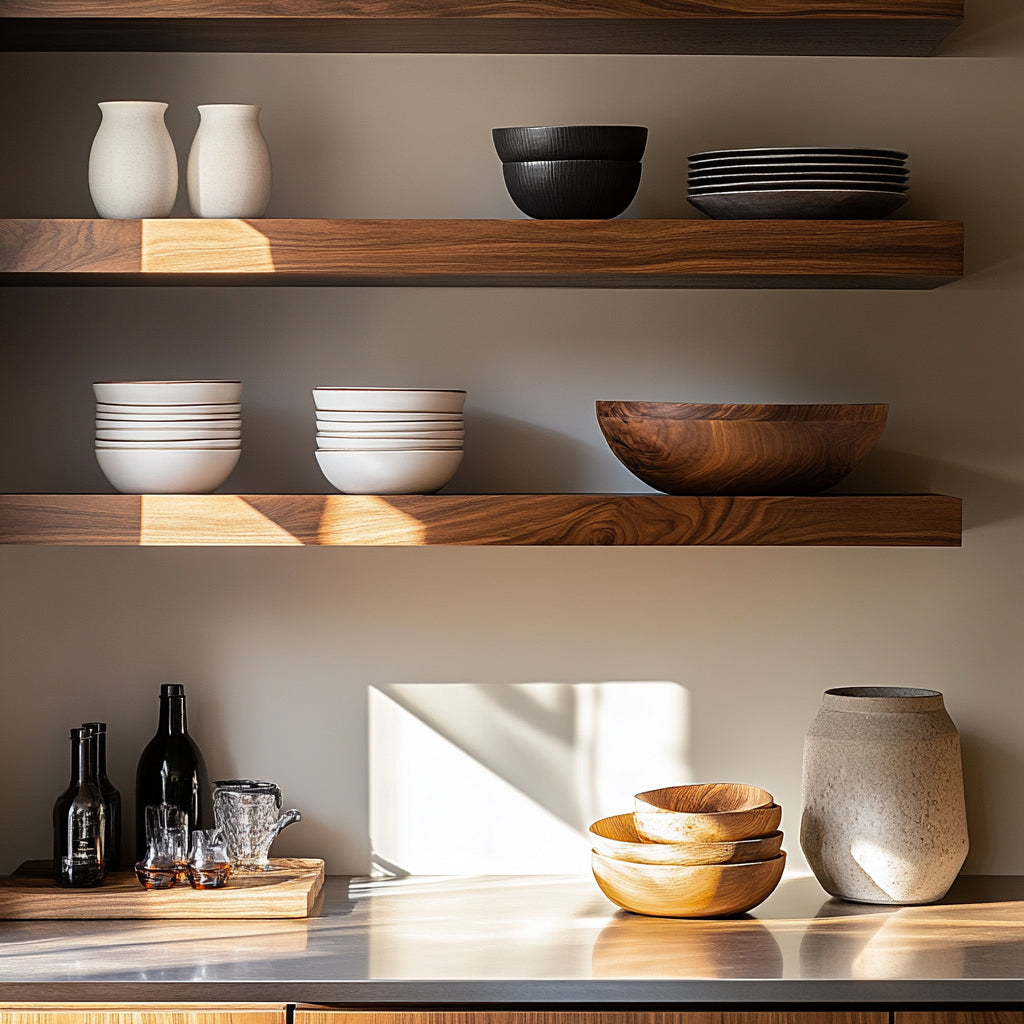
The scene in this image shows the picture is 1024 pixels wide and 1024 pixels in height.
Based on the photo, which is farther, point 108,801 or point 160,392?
point 108,801

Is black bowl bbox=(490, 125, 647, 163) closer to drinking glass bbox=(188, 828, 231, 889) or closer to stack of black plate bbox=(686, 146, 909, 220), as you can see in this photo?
stack of black plate bbox=(686, 146, 909, 220)

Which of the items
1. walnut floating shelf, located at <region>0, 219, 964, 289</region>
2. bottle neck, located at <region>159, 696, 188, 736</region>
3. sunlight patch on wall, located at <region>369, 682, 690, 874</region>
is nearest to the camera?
walnut floating shelf, located at <region>0, 219, 964, 289</region>

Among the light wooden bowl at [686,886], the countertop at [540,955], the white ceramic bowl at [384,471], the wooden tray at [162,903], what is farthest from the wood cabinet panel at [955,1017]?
the white ceramic bowl at [384,471]

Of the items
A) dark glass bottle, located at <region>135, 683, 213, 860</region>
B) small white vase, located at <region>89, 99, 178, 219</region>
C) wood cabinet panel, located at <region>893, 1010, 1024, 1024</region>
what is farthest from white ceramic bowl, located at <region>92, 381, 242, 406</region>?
wood cabinet panel, located at <region>893, 1010, 1024, 1024</region>

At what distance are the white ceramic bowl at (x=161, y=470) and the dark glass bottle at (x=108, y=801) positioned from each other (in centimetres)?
40

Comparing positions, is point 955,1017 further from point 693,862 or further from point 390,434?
point 390,434

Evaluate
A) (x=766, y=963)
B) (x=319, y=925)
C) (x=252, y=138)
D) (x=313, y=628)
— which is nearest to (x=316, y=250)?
(x=252, y=138)

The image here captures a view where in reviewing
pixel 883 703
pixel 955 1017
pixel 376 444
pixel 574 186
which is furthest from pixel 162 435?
pixel 955 1017

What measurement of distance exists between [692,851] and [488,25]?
1.24 metres

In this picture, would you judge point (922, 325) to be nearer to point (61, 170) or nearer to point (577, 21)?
point (577, 21)

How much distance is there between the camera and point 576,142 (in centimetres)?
196

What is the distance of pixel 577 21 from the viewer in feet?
6.57

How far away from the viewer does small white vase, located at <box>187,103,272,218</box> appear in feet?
6.56

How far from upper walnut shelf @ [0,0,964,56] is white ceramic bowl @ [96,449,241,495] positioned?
627 mm
